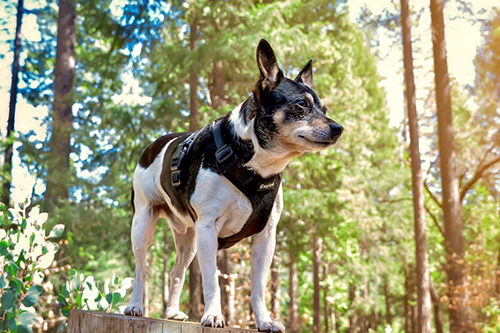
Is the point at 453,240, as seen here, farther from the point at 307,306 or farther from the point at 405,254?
the point at 307,306

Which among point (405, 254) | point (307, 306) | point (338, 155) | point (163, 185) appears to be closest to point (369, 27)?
point (338, 155)

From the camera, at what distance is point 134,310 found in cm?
341

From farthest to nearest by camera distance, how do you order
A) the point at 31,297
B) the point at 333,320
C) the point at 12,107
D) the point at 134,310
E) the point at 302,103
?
the point at 333,320 < the point at 12,107 < the point at 31,297 < the point at 134,310 < the point at 302,103

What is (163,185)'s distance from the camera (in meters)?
3.35

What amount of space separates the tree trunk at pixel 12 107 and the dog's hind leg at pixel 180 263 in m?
8.16

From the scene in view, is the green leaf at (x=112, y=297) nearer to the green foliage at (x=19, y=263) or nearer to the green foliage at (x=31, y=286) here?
the green foliage at (x=31, y=286)

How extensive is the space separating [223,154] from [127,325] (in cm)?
115

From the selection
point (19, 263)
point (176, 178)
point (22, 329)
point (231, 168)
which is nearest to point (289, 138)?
point (231, 168)

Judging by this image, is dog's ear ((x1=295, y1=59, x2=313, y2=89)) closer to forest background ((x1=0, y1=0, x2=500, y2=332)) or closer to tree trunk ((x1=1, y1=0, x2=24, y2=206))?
forest background ((x1=0, y1=0, x2=500, y2=332))

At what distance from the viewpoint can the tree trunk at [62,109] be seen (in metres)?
10.6

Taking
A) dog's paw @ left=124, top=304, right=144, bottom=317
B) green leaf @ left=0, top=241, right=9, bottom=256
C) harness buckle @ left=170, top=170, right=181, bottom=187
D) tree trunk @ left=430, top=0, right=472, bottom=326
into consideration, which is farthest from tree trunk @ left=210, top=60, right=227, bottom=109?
harness buckle @ left=170, top=170, right=181, bottom=187

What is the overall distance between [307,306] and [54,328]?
1841cm

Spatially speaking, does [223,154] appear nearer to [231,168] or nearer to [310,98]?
[231,168]

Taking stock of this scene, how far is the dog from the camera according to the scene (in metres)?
2.77
